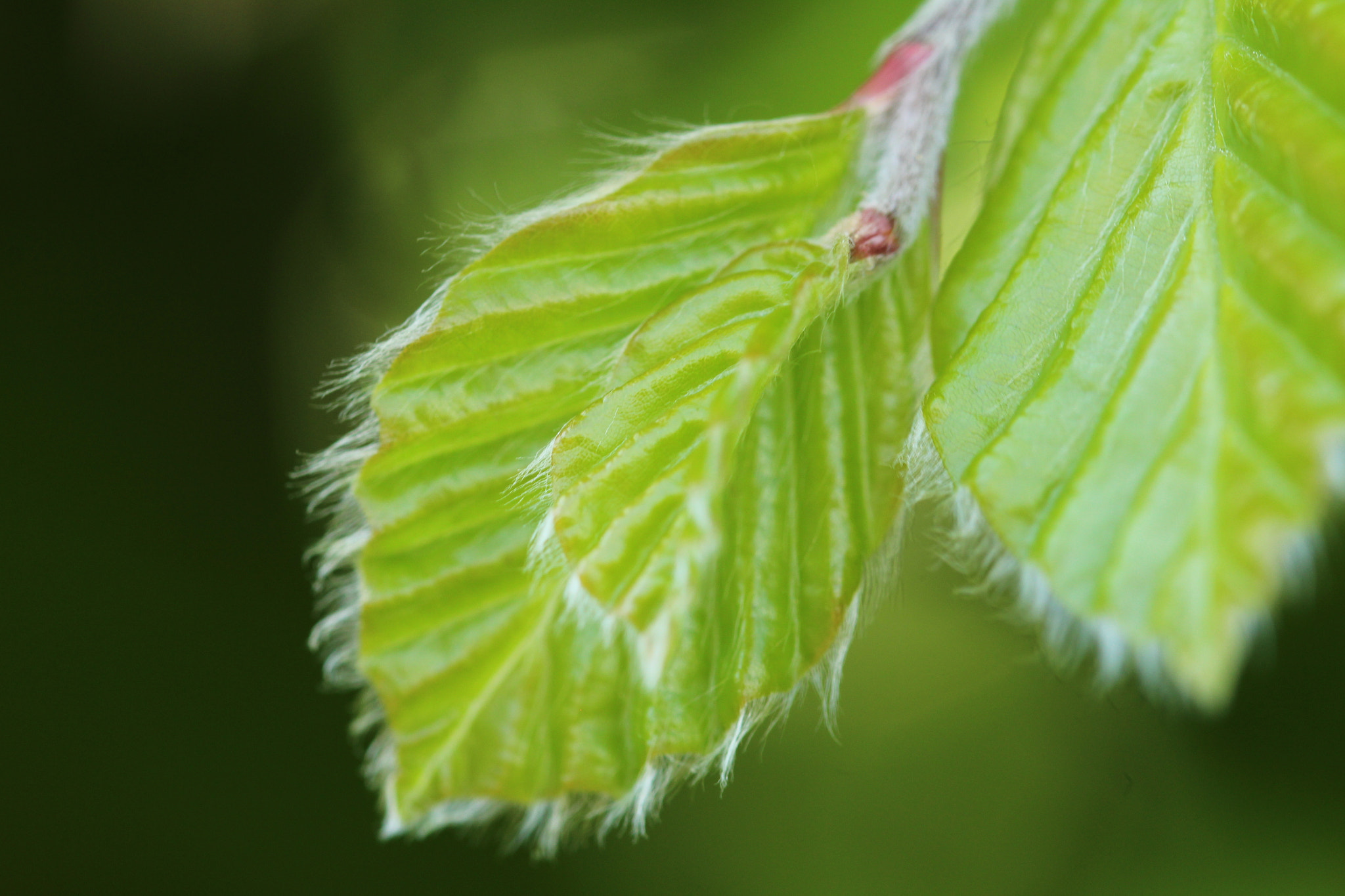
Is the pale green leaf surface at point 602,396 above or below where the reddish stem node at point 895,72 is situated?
below

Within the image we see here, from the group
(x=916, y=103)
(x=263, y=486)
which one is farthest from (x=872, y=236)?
(x=263, y=486)

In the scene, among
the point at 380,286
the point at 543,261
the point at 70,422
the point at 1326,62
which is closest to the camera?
the point at 1326,62

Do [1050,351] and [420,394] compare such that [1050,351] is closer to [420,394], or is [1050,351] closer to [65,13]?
[420,394]

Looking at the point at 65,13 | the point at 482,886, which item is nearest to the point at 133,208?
the point at 65,13

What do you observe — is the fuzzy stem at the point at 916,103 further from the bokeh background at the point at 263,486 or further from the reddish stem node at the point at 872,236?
the bokeh background at the point at 263,486

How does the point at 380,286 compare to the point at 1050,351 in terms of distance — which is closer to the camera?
the point at 1050,351

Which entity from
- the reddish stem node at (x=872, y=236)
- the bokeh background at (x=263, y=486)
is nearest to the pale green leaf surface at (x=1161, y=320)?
the reddish stem node at (x=872, y=236)

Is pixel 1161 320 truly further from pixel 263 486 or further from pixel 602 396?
pixel 263 486
